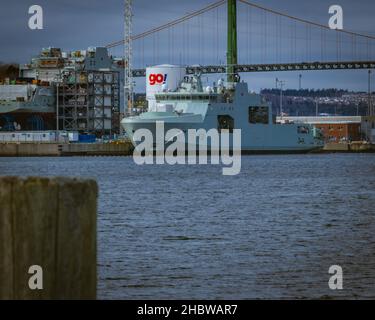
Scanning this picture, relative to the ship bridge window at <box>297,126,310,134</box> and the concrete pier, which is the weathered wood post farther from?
the concrete pier

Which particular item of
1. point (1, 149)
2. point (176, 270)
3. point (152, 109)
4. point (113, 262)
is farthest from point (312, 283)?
point (1, 149)

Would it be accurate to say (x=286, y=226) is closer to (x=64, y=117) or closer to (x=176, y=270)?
(x=176, y=270)

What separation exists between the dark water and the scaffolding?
228 ft

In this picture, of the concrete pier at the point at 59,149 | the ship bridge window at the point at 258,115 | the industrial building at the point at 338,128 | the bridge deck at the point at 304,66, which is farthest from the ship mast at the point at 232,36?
the industrial building at the point at 338,128

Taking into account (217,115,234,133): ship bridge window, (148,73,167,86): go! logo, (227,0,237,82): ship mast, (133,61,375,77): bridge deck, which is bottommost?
(217,115,234,133): ship bridge window

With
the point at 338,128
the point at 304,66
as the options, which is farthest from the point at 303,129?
the point at 338,128

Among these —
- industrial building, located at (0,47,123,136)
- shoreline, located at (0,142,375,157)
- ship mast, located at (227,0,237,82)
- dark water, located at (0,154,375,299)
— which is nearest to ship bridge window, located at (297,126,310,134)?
shoreline, located at (0,142,375,157)

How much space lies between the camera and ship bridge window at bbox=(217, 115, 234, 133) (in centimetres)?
8331

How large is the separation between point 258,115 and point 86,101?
25074 mm

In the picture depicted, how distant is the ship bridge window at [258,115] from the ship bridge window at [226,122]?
2308 millimetres

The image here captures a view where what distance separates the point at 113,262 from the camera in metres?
15.5

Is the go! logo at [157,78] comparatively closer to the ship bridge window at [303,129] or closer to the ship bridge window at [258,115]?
the ship bridge window at [258,115]
